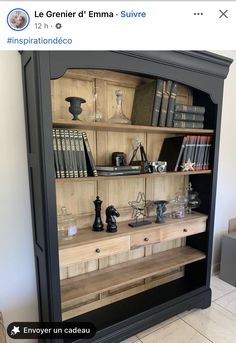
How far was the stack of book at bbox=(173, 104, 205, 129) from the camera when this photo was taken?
1637mm

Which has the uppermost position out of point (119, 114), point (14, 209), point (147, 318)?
point (119, 114)

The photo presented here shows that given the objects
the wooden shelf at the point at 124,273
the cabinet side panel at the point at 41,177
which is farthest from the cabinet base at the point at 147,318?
the cabinet side panel at the point at 41,177

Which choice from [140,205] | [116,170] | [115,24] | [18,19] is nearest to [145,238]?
[140,205]

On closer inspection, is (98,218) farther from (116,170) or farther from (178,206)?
(178,206)

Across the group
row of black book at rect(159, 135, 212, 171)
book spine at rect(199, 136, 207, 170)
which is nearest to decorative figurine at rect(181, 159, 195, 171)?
row of black book at rect(159, 135, 212, 171)

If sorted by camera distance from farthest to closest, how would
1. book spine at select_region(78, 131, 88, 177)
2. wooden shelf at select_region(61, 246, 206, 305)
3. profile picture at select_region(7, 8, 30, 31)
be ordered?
wooden shelf at select_region(61, 246, 206, 305) < book spine at select_region(78, 131, 88, 177) < profile picture at select_region(7, 8, 30, 31)

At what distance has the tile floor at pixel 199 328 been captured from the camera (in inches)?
64.2

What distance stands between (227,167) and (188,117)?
1.03 meters

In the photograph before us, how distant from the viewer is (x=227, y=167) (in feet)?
7.91

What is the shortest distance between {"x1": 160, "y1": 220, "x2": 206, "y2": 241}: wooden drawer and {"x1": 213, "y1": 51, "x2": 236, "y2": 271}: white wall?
0.66 meters

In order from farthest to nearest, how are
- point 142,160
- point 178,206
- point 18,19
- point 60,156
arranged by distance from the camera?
1. point 178,206
2. point 142,160
3. point 60,156
4. point 18,19

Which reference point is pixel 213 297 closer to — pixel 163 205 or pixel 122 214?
pixel 163 205

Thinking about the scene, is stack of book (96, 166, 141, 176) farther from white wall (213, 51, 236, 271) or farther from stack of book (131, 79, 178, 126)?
white wall (213, 51, 236, 271)

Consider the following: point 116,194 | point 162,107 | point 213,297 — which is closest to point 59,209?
point 116,194
